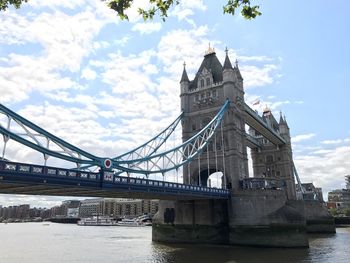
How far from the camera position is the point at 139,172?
29047mm

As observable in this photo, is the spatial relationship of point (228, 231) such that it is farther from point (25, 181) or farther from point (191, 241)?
point (25, 181)

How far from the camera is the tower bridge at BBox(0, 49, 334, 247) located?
771 inches

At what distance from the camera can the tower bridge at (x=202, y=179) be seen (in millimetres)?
19578

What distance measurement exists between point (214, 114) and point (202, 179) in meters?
9.10

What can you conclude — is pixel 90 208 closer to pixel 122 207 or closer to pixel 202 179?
pixel 122 207

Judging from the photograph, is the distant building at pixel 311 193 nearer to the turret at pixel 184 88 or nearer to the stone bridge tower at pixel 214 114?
the stone bridge tower at pixel 214 114

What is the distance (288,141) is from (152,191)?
172 feet

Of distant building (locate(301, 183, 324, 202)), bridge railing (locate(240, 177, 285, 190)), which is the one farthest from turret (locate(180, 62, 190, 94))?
distant building (locate(301, 183, 324, 202))

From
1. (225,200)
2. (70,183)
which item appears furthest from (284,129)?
(70,183)

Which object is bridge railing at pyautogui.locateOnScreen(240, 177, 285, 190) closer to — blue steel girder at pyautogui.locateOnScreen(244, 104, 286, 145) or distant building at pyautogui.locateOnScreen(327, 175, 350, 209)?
blue steel girder at pyautogui.locateOnScreen(244, 104, 286, 145)

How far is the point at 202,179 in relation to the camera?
46.0 m

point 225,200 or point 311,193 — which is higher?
point 311,193

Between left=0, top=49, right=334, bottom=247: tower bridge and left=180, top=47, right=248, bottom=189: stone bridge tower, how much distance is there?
121 mm

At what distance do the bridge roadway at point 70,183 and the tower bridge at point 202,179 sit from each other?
45mm
